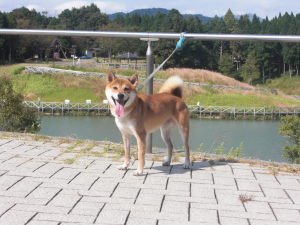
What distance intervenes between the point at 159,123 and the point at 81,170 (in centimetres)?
113

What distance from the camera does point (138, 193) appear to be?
2918 mm

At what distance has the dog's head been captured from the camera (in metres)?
3.31

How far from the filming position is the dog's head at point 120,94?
3309mm

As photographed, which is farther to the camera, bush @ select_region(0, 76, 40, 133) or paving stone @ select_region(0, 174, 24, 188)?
bush @ select_region(0, 76, 40, 133)

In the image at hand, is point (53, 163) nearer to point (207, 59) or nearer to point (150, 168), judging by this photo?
point (150, 168)

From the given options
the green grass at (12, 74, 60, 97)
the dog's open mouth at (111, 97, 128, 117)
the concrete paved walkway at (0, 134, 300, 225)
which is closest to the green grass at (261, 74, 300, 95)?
the green grass at (12, 74, 60, 97)

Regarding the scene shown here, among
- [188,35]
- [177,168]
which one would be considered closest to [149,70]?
[188,35]

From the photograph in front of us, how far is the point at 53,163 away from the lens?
3.74 m

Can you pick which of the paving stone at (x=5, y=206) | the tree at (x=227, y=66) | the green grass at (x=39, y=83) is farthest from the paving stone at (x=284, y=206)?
the tree at (x=227, y=66)

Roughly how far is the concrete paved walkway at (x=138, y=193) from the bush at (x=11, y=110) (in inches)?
147

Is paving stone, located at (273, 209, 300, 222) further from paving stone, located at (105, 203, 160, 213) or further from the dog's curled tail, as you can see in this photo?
the dog's curled tail

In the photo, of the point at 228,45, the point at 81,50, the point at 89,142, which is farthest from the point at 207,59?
the point at 89,142

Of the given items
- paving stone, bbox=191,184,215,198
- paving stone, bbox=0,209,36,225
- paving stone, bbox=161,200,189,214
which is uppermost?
paving stone, bbox=0,209,36,225

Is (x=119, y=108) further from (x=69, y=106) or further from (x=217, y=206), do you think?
(x=69, y=106)
